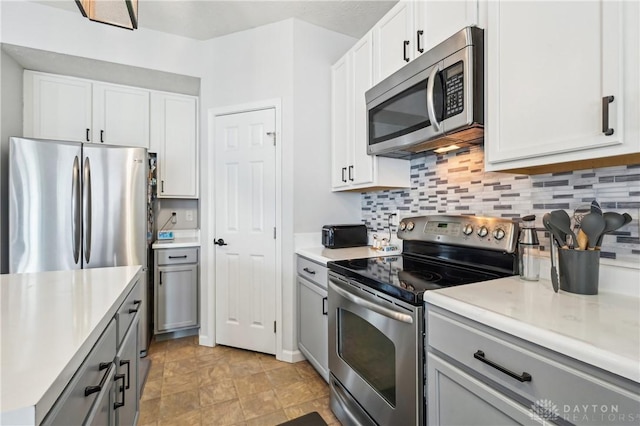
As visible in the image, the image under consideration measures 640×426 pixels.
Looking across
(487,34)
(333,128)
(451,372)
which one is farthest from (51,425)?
(333,128)

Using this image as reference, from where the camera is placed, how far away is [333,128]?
2455 mm

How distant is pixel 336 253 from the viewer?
211 cm

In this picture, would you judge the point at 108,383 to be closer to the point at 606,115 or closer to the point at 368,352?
the point at 368,352

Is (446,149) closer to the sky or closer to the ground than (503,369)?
closer to the sky

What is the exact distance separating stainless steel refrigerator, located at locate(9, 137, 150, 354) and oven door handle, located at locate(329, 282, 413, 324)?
70.6 inches

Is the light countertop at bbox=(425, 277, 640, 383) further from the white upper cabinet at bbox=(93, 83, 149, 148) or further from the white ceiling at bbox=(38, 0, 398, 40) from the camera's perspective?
the white upper cabinet at bbox=(93, 83, 149, 148)

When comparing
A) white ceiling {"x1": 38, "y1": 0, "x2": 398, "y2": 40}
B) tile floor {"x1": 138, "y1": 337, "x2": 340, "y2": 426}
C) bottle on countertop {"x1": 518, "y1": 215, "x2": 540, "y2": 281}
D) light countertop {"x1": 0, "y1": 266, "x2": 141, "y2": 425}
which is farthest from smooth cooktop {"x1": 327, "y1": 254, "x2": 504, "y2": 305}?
white ceiling {"x1": 38, "y1": 0, "x2": 398, "y2": 40}

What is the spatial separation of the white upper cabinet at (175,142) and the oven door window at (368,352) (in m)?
2.30

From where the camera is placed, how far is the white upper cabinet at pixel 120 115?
9.17 feet

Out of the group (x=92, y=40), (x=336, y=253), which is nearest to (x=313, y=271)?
(x=336, y=253)

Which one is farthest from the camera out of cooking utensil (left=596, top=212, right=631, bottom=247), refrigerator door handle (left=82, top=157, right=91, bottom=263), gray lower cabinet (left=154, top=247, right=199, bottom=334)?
gray lower cabinet (left=154, top=247, right=199, bottom=334)

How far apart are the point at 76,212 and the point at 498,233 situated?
2.87 meters

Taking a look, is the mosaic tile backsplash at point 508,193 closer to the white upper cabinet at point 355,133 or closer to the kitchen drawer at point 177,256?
the white upper cabinet at point 355,133

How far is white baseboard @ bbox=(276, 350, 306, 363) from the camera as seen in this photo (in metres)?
2.35
